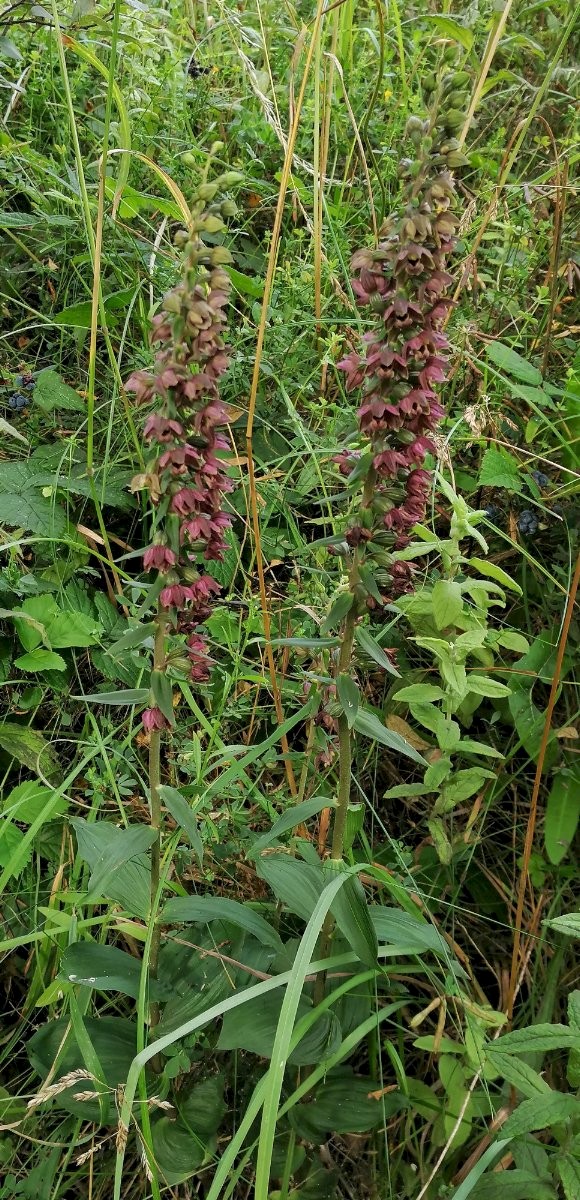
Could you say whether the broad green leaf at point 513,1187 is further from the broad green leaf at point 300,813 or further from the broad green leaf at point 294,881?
the broad green leaf at point 300,813

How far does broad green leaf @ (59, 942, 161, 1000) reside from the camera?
1.94 meters

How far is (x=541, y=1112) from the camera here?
1703mm

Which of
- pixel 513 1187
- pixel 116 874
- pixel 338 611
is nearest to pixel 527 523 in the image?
pixel 338 611

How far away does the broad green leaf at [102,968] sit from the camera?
194 centimetres

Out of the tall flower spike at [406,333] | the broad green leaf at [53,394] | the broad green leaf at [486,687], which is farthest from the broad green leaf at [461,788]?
the broad green leaf at [53,394]

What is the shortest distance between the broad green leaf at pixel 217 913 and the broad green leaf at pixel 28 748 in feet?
2.48

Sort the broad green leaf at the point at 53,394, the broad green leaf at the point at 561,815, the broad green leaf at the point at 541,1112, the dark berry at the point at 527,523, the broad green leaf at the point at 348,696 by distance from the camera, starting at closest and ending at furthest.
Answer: the broad green leaf at the point at 541,1112 < the broad green leaf at the point at 348,696 < the broad green leaf at the point at 561,815 < the dark berry at the point at 527,523 < the broad green leaf at the point at 53,394

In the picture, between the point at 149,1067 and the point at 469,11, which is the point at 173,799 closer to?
the point at 149,1067

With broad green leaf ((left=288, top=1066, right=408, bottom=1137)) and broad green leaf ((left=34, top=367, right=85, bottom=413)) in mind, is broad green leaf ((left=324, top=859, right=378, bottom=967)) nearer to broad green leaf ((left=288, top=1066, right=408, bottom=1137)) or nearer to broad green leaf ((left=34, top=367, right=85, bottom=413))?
broad green leaf ((left=288, top=1066, right=408, bottom=1137))

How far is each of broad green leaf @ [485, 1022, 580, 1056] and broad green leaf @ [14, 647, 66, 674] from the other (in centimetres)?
144

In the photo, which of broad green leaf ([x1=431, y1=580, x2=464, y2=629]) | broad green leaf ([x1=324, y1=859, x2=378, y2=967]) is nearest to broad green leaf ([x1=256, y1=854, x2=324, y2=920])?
broad green leaf ([x1=324, y1=859, x2=378, y2=967])

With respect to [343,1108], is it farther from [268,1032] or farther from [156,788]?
[156,788]

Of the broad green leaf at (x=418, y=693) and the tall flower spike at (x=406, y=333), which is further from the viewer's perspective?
the broad green leaf at (x=418, y=693)

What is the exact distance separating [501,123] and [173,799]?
342 centimetres
